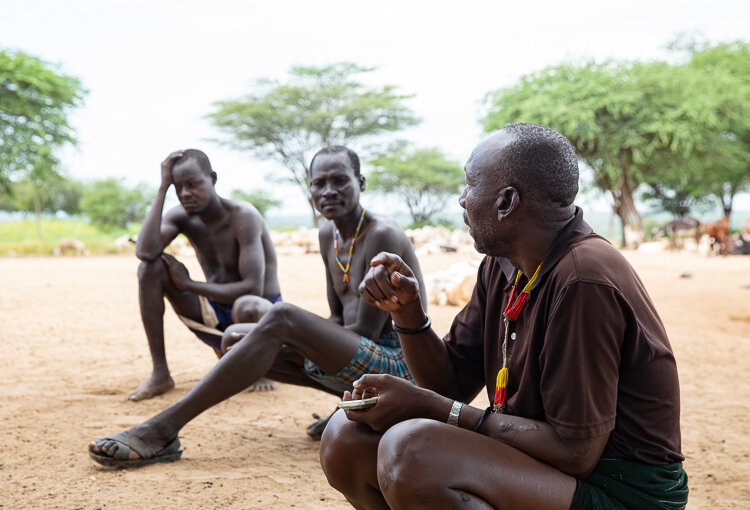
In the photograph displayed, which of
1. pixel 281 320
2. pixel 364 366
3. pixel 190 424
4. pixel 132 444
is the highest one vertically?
pixel 281 320

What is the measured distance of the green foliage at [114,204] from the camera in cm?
Answer: 3344

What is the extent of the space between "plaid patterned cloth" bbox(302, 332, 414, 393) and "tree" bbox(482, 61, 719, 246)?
784 inches

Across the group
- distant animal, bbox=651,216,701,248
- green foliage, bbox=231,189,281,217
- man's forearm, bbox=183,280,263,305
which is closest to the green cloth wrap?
man's forearm, bbox=183,280,263,305

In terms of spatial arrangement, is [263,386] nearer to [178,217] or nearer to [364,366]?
[178,217]

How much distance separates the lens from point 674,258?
1770 centimetres

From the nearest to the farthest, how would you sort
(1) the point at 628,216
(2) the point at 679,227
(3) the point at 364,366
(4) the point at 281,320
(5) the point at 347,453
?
(5) the point at 347,453, (4) the point at 281,320, (3) the point at 364,366, (2) the point at 679,227, (1) the point at 628,216

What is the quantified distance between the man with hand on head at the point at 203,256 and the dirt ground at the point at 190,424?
1.47ft

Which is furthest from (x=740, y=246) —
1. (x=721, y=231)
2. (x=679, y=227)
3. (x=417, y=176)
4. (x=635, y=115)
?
(x=417, y=176)

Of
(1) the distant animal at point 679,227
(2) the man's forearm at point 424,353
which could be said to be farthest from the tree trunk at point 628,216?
(2) the man's forearm at point 424,353

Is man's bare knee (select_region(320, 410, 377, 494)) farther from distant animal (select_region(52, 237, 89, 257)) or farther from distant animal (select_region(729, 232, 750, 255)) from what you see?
distant animal (select_region(52, 237, 89, 257))

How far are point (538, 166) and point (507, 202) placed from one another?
114mm

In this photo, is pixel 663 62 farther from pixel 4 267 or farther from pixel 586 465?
pixel 586 465

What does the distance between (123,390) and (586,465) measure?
3.53 metres

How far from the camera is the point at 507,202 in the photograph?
1.75m
